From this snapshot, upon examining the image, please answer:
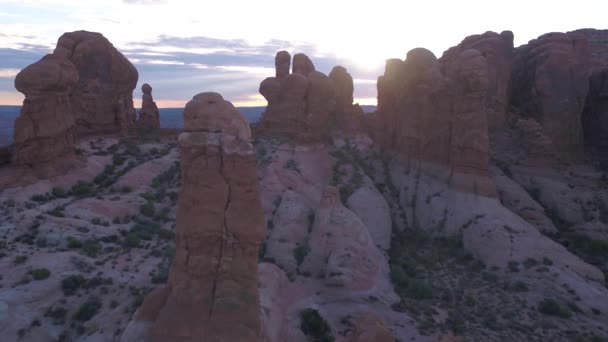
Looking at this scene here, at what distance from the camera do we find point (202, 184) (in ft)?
57.2

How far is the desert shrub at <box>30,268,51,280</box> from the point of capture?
20.8 meters

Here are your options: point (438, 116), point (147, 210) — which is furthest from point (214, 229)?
point (438, 116)

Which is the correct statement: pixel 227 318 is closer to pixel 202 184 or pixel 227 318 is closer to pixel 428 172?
pixel 202 184

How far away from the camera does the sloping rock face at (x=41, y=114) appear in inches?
1139

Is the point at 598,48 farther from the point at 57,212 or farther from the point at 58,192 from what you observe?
the point at 57,212

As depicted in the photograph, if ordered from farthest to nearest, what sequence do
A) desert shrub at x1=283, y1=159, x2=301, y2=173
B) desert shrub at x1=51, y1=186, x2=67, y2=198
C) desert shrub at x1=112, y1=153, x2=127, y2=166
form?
desert shrub at x1=283, y1=159, x2=301, y2=173, desert shrub at x1=112, y1=153, x2=127, y2=166, desert shrub at x1=51, y1=186, x2=67, y2=198

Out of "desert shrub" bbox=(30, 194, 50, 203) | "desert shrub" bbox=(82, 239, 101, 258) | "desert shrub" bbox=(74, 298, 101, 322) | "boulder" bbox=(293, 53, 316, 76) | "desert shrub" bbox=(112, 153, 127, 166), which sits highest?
"boulder" bbox=(293, 53, 316, 76)

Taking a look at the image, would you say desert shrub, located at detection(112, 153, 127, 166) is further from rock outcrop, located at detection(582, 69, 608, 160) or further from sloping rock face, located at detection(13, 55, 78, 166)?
rock outcrop, located at detection(582, 69, 608, 160)

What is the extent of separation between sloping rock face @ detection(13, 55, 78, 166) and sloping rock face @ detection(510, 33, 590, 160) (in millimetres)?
43894

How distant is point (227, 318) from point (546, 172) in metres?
38.3

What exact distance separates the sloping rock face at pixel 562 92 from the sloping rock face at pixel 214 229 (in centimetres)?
4171

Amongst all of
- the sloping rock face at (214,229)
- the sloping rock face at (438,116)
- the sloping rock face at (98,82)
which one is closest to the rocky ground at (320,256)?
the sloping rock face at (98,82)

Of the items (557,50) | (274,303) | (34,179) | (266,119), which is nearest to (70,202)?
(34,179)

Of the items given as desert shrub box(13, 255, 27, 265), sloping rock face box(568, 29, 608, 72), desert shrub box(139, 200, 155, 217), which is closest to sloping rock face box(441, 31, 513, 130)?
sloping rock face box(568, 29, 608, 72)
